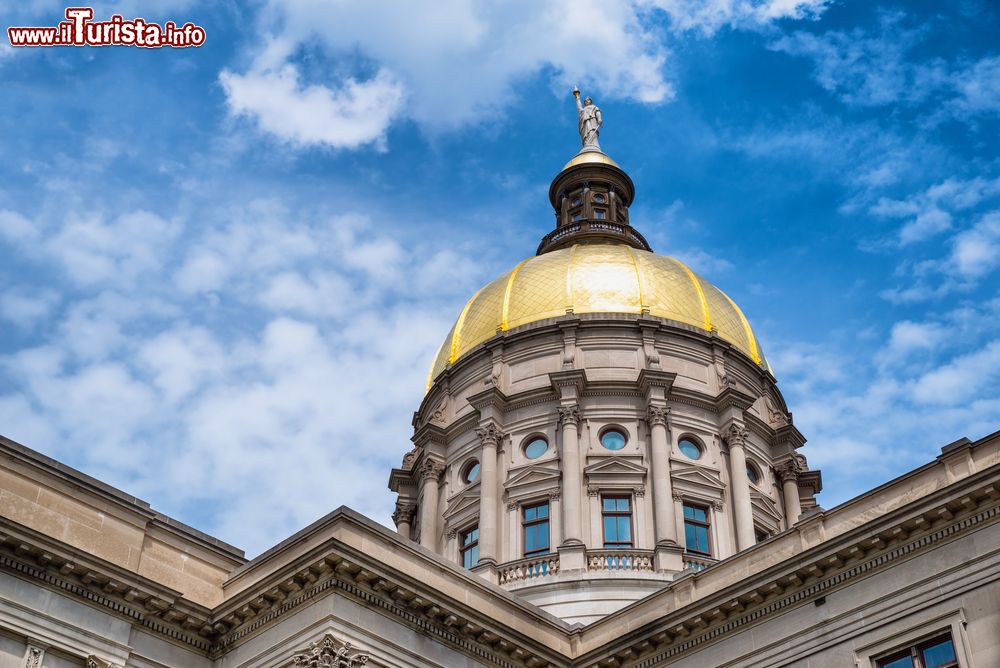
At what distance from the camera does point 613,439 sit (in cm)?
4656

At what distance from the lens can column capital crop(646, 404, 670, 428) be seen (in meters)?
45.9

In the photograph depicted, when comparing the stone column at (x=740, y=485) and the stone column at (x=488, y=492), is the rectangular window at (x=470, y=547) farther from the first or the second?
the stone column at (x=740, y=485)

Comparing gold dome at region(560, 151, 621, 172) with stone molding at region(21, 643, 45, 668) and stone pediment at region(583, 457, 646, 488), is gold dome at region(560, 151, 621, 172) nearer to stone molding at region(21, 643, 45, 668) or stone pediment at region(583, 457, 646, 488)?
stone pediment at region(583, 457, 646, 488)

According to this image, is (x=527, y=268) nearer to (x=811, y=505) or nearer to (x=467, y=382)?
(x=467, y=382)

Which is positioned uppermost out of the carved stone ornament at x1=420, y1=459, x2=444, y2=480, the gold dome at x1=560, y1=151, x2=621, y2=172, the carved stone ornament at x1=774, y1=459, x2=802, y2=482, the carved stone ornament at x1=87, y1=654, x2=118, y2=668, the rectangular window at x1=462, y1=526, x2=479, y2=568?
the gold dome at x1=560, y1=151, x2=621, y2=172

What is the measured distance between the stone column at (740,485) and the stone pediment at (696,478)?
0.66 meters

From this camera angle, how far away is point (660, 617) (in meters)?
28.8

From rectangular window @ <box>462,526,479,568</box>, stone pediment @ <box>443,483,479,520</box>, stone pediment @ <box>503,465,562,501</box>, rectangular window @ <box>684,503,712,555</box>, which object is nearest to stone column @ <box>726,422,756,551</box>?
rectangular window @ <box>684,503,712,555</box>

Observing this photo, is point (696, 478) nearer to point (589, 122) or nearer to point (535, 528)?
point (535, 528)

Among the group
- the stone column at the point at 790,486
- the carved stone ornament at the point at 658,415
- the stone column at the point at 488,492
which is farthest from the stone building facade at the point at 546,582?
the stone column at the point at 790,486

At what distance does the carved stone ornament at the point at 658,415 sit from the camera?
1809 inches

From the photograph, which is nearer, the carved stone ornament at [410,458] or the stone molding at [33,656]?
the stone molding at [33,656]

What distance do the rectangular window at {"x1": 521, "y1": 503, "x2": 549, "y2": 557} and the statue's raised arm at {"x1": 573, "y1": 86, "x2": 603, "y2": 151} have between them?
23.0 meters

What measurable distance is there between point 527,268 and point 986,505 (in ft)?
99.3
